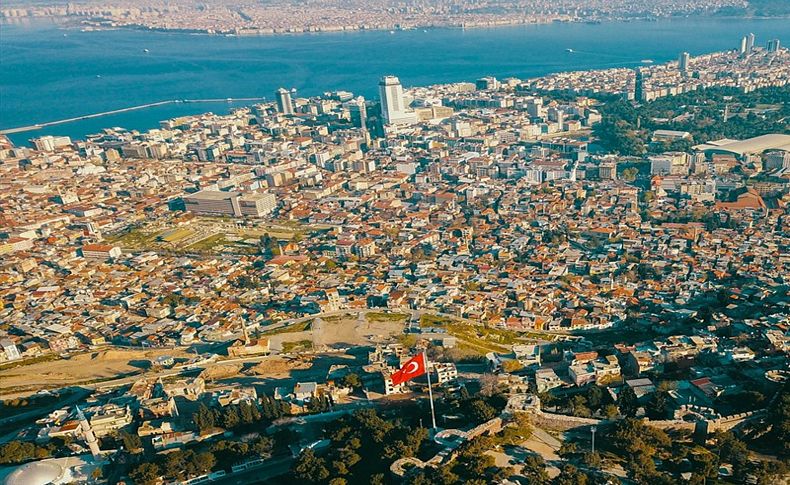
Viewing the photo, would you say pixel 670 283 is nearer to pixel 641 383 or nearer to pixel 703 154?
pixel 641 383

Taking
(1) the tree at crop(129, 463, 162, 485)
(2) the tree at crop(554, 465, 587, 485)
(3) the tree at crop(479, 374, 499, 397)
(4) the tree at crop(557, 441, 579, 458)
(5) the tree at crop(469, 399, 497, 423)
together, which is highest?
(2) the tree at crop(554, 465, 587, 485)

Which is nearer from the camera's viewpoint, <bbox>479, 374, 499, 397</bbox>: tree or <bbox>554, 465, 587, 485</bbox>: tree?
<bbox>554, 465, 587, 485</bbox>: tree

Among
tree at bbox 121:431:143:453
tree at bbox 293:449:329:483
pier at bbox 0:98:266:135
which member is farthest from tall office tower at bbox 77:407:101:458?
pier at bbox 0:98:266:135

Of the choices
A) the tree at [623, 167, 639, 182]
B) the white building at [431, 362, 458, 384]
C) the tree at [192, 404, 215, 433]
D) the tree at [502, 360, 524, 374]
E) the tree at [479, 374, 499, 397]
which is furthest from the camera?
the tree at [623, 167, 639, 182]

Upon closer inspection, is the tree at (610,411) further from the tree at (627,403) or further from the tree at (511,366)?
the tree at (511,366)

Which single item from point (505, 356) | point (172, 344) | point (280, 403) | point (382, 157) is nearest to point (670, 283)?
point (505, 356)

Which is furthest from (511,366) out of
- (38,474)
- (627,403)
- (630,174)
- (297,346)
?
(630,174)

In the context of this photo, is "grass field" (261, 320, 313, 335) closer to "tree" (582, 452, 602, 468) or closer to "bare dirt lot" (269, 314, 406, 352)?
"bare dirt lot" (269, 314, 406, 352)

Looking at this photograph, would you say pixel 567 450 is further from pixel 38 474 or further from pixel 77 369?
pixel 77 369
